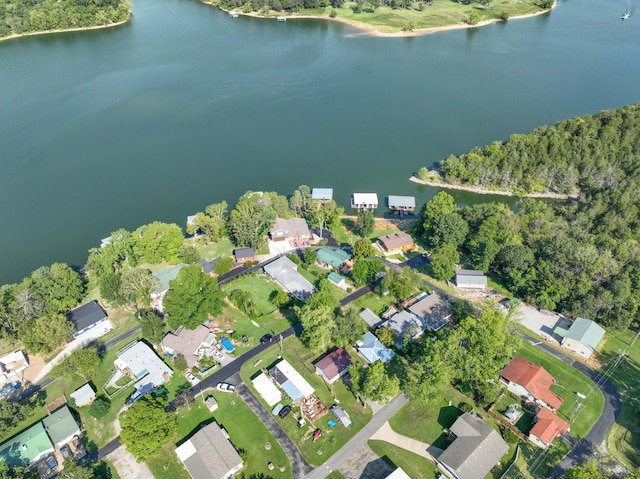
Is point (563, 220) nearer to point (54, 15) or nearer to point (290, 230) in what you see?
point (290, 230)

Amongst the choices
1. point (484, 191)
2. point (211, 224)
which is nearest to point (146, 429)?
point (211, 224)

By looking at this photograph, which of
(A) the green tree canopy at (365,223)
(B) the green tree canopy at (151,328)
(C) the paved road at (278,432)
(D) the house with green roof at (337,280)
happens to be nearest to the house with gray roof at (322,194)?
(A) the green tree canopy at (365,223)

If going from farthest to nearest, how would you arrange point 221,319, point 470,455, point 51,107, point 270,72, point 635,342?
point 270,72, point 51,107, point 221,319, point 635,342, point 470,455

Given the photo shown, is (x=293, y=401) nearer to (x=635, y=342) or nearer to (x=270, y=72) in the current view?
(x=635, y=342)

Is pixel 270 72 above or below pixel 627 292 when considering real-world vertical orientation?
Answer: above

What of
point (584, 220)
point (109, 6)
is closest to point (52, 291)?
point (584, 220)

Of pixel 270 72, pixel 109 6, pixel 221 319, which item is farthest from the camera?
pixel 109 6

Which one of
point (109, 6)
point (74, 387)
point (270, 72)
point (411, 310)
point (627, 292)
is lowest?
point (74, 387)
